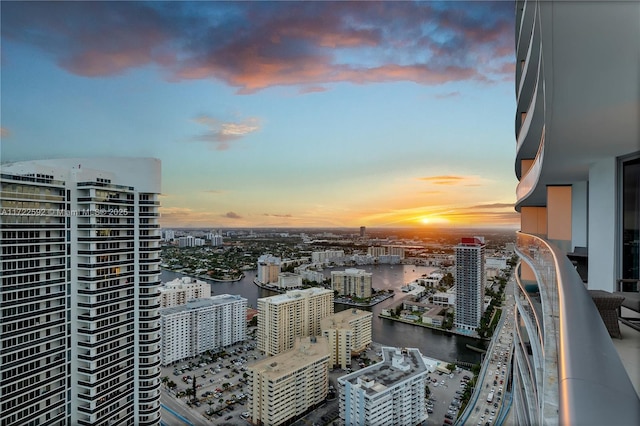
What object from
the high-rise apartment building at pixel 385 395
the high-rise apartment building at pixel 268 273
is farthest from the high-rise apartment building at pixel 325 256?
the high-rise apartment building at pixel 385 395

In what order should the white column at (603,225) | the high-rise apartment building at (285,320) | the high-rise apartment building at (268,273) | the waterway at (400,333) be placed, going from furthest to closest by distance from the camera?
the high-rise apartment building at (268,273), the waterway at (400,333), the high-rise apartment building at (285,320), the white column at (603,225)

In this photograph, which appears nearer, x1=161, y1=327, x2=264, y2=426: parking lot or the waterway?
x1=161, y1=327, x2=264, y2=426: parking lot

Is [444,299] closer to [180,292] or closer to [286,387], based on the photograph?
[286,387]

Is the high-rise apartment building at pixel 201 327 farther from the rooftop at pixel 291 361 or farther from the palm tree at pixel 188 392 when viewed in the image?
the rooftop at pixel 291 361

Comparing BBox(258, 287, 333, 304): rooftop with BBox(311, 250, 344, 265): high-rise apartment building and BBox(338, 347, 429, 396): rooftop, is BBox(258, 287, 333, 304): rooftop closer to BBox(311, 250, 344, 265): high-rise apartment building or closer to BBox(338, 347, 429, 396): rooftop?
BBox(338, 347, 429, 396): rooftop

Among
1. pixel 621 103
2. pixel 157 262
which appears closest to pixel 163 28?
pixel 157 262

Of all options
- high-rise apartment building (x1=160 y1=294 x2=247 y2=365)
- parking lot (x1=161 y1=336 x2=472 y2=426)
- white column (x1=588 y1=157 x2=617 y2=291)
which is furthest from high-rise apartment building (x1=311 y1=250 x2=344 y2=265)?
white column (x1=588 y1=157 x2=617 y2=291)
